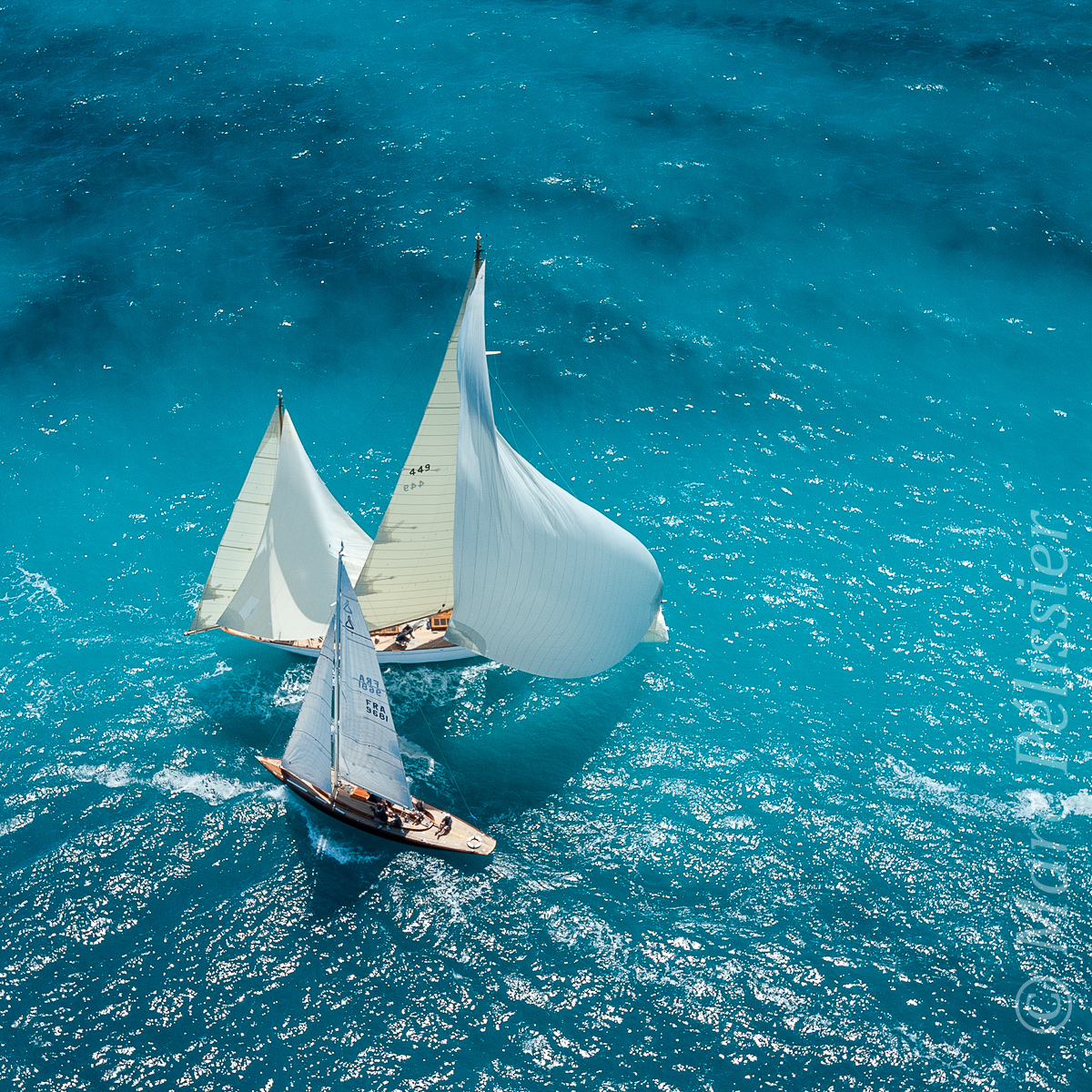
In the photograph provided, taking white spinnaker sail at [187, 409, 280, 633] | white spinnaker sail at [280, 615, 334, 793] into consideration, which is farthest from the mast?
white spinnaker sail at [187, 409, 280, 633]

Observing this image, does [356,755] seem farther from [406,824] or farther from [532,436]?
[532,436]

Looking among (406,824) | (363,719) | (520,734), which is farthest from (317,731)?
(520,734)

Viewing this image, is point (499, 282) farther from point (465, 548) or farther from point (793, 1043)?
point (793, 1043)

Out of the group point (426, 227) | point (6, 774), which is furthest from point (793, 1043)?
point (426, 227)

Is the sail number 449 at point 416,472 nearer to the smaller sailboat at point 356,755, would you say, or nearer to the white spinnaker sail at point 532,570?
the white spinnaker sail at point 532,570

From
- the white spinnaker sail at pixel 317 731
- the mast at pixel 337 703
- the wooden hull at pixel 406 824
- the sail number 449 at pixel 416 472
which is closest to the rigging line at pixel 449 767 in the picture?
the wooden hull at pixel 406 824
